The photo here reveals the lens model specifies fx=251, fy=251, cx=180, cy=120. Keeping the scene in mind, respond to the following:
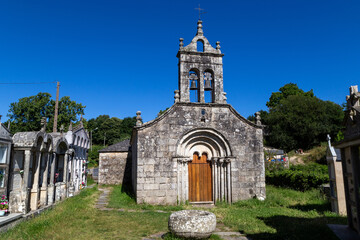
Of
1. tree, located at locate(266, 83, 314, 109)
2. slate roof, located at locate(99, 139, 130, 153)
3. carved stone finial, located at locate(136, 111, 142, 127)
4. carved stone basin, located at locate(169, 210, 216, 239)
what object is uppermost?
tree, located at locate(266, 83, 314, 109)

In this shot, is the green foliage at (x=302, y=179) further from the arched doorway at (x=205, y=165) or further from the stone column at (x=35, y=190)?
the stone column at (x=35, y=190)

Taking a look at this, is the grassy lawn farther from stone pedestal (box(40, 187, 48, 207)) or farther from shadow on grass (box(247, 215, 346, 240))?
stone pedestal (box(40, 187, 48, 207))

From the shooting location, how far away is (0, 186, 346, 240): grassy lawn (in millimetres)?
6496

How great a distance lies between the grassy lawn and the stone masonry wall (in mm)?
8174

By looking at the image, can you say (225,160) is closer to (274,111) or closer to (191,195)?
(191,195)

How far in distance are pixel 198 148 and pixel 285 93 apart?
34739 mm

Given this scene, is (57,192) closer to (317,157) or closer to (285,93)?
(317,157)

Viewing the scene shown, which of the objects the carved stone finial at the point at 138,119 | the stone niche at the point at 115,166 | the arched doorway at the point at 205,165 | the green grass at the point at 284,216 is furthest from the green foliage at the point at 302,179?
the stone niche at the point at 115,166

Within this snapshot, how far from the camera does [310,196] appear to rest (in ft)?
40.6

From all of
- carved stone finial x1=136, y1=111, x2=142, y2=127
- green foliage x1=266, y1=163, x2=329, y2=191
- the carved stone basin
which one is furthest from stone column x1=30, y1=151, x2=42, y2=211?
green foliage x1=266, y1=163, x2=329, y2=191

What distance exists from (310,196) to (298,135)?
2310 centimetres

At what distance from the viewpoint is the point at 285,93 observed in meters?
42.2

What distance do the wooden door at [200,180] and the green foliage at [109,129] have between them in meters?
39.6

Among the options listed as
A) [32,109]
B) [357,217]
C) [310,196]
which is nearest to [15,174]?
[357,217]
